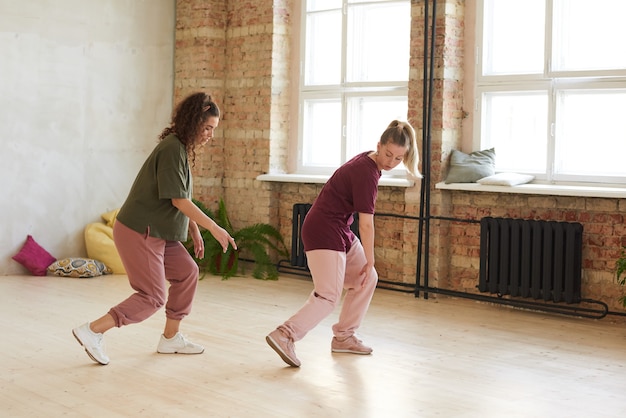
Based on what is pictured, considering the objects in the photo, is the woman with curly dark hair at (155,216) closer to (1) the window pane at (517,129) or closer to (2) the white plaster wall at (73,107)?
(1) the window pane at (517,129)

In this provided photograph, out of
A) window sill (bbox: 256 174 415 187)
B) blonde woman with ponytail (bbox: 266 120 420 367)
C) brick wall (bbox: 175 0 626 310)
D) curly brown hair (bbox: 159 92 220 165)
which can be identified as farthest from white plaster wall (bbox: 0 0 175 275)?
blonde woman with ponytail (bbox: 266 120 420 367)

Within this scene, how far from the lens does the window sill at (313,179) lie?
8.02m

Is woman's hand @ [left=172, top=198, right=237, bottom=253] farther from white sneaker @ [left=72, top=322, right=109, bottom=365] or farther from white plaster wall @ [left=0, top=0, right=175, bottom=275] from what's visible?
white plaster wall @ [left=0, top=0, right=175, bottom=275]

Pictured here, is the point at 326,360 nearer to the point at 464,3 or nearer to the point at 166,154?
the point at 166,154

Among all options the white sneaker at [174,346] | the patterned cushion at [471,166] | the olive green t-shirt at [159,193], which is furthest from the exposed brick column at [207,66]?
the olive green t-shirt at [159,193]

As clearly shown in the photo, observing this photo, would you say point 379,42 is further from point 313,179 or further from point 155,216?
point 155,216

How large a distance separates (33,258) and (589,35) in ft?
18.5

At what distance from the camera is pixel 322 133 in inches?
364

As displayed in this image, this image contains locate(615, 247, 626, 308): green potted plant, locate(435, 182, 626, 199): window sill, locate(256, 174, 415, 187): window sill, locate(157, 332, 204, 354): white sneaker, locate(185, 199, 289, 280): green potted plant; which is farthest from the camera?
locate(185, 199, 289, 280): green potted plant

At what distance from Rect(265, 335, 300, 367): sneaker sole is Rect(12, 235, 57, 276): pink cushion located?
4.41m

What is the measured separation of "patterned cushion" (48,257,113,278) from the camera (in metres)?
8.66

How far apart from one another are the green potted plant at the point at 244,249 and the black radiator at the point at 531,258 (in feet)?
8.01

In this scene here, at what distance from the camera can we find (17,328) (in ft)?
20.0

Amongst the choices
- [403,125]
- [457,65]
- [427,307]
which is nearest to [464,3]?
[457,65]
